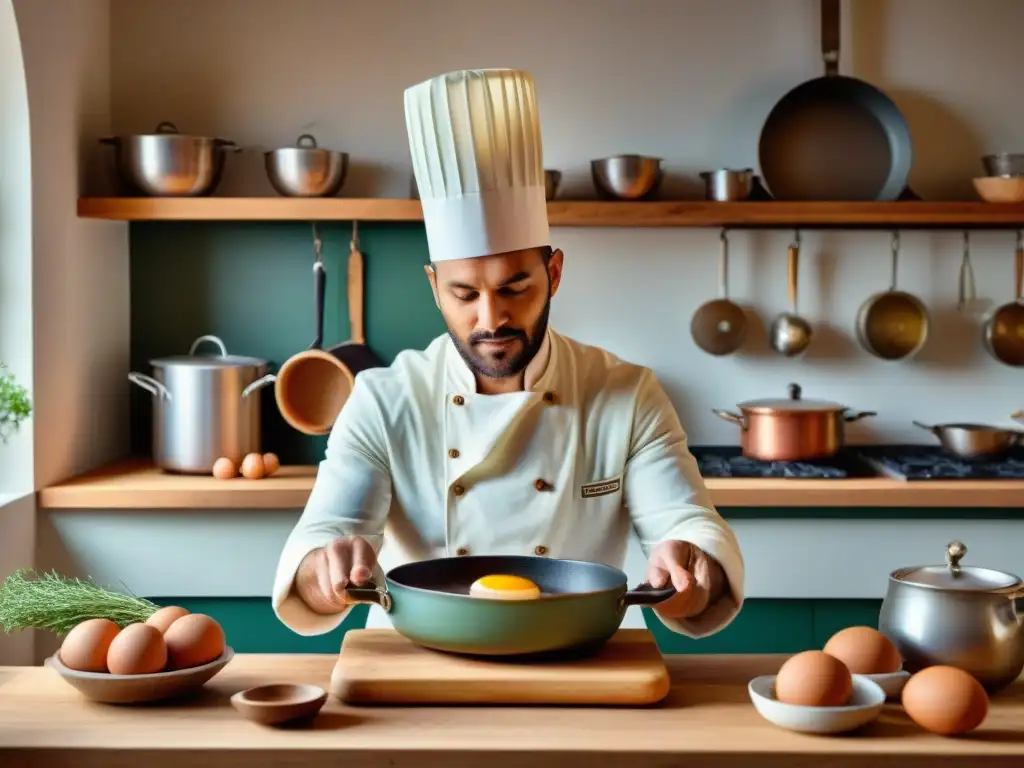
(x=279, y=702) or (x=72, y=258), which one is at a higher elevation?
(x=72, y=258)

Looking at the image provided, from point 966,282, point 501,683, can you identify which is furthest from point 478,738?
point 966,282

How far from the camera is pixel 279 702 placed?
1.40 m

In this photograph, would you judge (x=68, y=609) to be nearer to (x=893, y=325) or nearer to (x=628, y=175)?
(x=628, y=175)

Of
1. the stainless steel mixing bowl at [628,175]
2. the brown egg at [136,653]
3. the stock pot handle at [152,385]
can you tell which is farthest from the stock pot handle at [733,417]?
the brown egg at [136,653]

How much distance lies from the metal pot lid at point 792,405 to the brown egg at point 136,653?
84.9 inches

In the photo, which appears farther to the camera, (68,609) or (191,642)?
(68,609)

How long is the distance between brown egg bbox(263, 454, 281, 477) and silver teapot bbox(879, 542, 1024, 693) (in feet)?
6.73

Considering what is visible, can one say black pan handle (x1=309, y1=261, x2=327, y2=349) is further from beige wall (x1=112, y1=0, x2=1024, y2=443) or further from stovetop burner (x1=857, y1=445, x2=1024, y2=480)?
stovetop burner (x1=857, y1=445, x2=1024, y2=480)

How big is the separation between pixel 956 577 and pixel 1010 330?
7.53 ft

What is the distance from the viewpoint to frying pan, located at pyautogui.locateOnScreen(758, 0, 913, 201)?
11.7 feet

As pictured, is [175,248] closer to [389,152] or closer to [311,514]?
[389,152]

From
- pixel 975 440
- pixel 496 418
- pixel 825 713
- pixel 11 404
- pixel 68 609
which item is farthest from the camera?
pixel 975 440

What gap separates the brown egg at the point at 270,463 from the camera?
10.7ft

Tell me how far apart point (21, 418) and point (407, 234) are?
3.86ft
